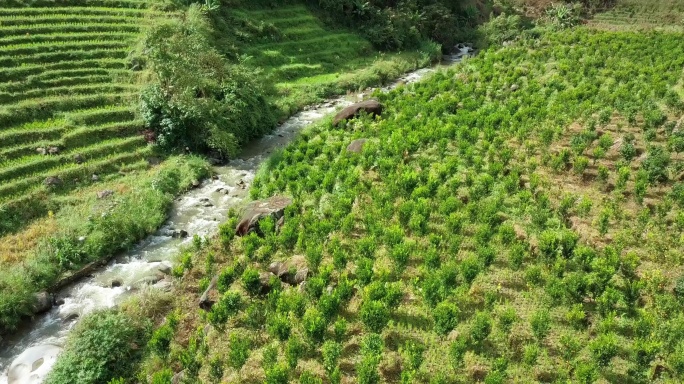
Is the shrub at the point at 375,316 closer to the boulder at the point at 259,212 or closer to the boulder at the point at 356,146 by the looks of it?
the boulder at the point at 259,212

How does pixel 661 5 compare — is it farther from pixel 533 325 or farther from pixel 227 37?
pixel 533 325

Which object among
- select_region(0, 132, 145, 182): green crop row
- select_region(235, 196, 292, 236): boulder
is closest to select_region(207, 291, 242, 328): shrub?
select_region(235, 196, 292, 236): boulder

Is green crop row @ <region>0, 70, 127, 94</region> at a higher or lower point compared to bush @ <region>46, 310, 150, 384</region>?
higher

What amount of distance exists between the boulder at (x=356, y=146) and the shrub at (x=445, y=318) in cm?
1071

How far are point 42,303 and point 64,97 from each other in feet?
40.8

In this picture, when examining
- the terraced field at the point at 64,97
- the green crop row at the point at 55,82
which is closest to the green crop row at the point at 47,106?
the terraced field at the point at 64,97

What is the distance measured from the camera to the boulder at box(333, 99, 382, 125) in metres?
24.6

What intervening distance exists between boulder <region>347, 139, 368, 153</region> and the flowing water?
4652mm

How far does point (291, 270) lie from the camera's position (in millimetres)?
12992

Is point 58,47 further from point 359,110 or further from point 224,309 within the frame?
point 224,309

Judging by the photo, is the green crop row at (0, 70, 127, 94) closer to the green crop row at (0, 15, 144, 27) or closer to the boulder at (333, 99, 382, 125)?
the green crop row at (0, 15, 144, 27)

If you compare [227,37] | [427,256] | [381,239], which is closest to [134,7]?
[227,37]

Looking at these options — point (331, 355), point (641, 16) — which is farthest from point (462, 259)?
point (641, 16)

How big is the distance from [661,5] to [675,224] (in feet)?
148
